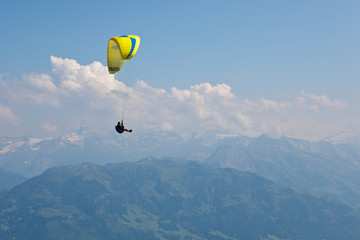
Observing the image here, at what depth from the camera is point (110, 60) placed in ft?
222

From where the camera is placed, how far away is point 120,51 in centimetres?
6341

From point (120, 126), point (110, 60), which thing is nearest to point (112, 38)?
point (110, 60)

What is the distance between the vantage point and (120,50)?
6328cm

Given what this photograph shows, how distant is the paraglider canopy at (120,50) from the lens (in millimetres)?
63903

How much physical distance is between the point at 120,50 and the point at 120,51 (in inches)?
8.3

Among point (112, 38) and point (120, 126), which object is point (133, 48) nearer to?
point (112, 38)

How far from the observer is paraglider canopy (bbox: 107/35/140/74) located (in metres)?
63.9

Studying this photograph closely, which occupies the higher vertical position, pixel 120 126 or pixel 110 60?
pixel 110 60

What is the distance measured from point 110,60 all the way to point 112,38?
14.9 ft

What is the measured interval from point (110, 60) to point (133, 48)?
19.2 feet

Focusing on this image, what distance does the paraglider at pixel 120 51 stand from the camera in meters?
63.6

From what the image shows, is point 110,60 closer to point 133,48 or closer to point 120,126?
point 133,48

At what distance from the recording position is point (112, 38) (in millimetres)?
66188

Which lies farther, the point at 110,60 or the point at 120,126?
the point at 110,60
